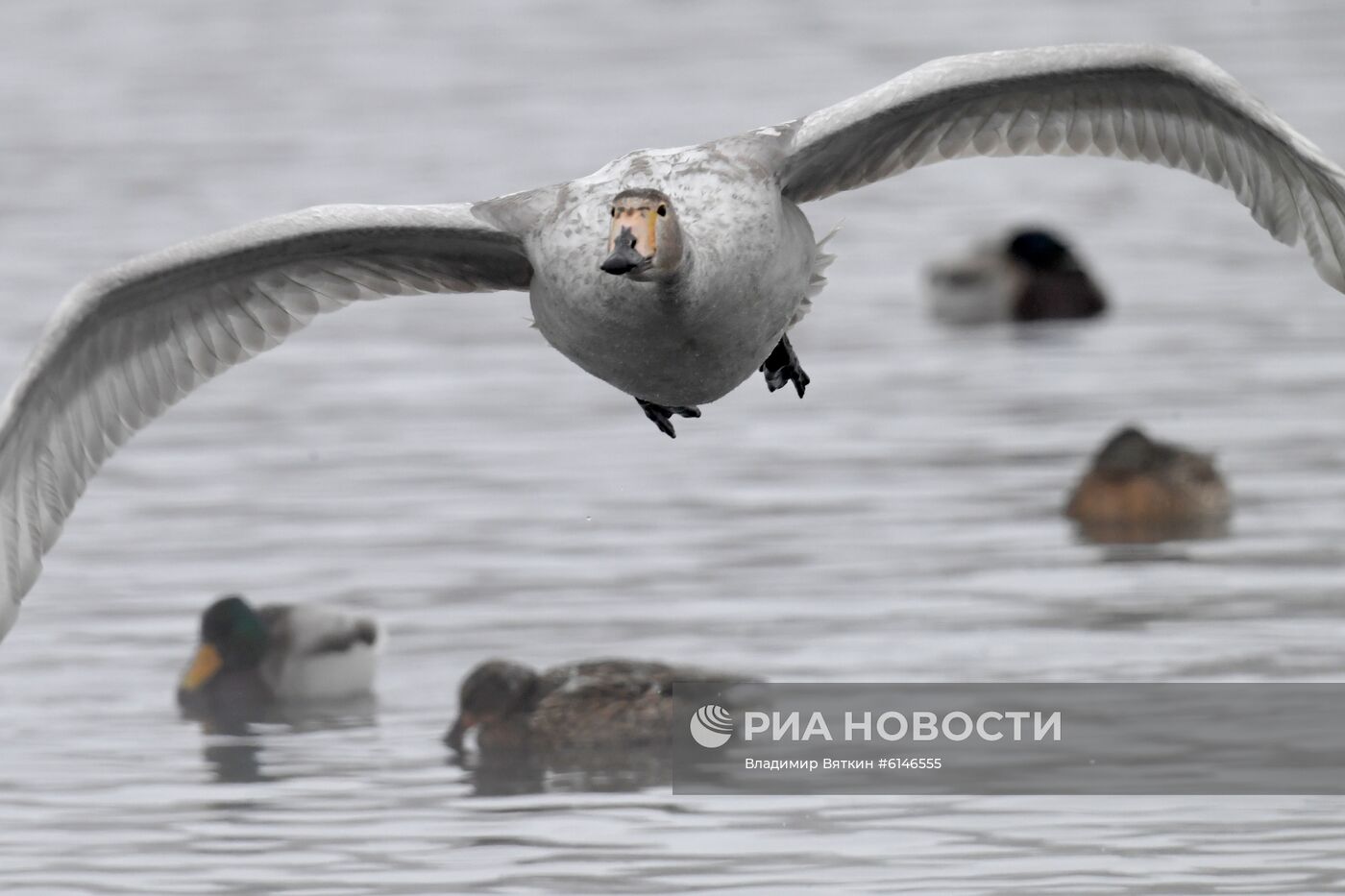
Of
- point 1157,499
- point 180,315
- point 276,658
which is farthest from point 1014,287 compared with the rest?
point 180,315

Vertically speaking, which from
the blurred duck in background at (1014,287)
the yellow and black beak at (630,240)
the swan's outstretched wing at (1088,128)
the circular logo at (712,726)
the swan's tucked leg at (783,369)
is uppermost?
the blurred duck in background at (1014,287)

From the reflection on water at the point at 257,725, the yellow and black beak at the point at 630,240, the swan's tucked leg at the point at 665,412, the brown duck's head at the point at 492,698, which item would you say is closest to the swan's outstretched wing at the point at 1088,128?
the swan's tucked leg at the point at 665,412

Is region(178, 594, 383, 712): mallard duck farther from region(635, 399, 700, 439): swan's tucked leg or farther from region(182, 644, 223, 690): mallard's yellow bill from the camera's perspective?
region(635, 399, 700, 439): swan's tucked leg

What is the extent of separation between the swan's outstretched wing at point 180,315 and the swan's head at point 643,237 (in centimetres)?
149

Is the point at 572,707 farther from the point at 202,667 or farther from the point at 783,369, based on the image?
the point at 783,369

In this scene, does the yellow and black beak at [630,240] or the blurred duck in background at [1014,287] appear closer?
the yellow and black beak at [630,240]

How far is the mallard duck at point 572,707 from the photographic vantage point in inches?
612

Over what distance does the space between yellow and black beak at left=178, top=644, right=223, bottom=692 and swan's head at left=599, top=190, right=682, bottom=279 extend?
6.66m

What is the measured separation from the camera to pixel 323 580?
19734mm

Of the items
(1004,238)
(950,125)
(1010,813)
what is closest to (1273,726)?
(1010,813)

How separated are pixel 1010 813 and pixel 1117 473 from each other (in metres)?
6.85

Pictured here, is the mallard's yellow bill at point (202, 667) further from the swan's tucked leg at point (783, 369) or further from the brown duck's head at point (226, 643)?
the swan's tucked leg at point (783, 369)

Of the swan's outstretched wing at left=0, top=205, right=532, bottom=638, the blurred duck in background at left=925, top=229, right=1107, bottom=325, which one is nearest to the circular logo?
the swan's outstretched wing at left=0, top=205, right=532, bottom=638

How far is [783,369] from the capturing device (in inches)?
540
